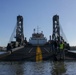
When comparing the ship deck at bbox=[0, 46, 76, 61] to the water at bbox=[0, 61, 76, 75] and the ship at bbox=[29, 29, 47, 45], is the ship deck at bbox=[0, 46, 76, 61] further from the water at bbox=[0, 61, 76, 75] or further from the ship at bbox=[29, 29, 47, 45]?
the ship at bbox=[29, 29, 47, 45]

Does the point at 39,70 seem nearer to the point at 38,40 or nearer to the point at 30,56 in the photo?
the point at 30,56

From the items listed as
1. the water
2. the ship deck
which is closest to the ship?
the ship deck

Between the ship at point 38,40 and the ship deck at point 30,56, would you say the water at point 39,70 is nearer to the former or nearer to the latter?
the ship deck at point 30,56

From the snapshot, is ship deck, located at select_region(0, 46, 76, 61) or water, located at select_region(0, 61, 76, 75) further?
ship deck, located at select_region(0, 46, 76, 61)

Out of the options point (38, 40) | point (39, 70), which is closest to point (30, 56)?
point (39, 70)

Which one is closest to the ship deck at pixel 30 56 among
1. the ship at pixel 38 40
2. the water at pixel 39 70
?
the water at pixel 39 70

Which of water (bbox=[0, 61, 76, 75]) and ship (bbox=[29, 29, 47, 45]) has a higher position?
ship (bbox=[29, 29, 47, 45])

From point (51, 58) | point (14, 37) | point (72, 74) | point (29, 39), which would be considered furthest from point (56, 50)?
point (29, 39)

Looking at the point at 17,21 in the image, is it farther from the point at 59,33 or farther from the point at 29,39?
the point at 59,33

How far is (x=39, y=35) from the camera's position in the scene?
84.4 m

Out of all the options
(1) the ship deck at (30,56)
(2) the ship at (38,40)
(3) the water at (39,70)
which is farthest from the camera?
(2) the ship at (38,40)

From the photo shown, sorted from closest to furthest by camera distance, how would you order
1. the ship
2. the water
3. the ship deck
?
1. the water
2. the ship deck
3. the ship

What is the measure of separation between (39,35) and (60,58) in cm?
5574

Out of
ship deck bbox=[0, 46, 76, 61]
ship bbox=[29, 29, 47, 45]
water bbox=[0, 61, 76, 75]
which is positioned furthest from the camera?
ship bbox=[29, 29, 47, 45]
